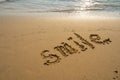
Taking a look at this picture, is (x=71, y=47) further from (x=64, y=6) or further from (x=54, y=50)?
(x=64, y=6)

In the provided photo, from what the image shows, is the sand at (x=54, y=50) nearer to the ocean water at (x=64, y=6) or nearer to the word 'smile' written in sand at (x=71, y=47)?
the word 'smile' written in sand at (x=71, y=47)

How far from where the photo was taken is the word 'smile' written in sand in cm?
366

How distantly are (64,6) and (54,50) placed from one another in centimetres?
362

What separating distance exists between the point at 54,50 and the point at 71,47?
0.33m

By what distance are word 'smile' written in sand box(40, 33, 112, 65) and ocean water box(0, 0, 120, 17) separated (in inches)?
79.9

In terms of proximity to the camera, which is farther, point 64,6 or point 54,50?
point 64,6

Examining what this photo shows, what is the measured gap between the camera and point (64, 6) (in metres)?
7.25

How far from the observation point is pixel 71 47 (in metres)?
3.97

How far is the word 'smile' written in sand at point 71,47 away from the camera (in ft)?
12.0

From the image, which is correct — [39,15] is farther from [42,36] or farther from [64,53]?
[64,53]

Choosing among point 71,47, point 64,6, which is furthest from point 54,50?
point 64,6

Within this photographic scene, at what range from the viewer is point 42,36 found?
173 inches

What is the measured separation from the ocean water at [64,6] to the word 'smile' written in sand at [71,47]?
2.03 meters

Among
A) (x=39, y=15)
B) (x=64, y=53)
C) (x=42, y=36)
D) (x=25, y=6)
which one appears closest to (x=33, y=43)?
(x=42, y=36)
